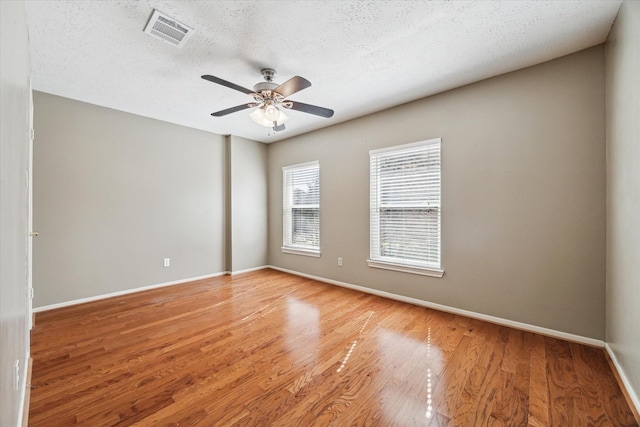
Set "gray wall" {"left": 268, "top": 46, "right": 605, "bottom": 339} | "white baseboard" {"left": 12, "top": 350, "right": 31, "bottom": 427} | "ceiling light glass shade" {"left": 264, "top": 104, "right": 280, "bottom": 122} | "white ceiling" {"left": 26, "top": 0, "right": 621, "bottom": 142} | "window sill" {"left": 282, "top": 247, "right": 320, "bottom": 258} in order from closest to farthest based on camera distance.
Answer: "white baseboard" {"left": 12, "top": 350, "right": 31, "bottom": 427} < "white ceiling" {"left": 26, "top": 0, "right": 621, "bottom": 142} < "gray wall" {"left": 268, "top": 46, "right": 605, "bottom": 339} < "ceiling light glass shade" {"left": 264, "top": 104, "right": 280, "bottom": 122} < "window sill" {"left": 282, "top": 247, "right": 320, "bottom": 258}

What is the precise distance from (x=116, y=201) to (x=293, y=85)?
3141 millimetres

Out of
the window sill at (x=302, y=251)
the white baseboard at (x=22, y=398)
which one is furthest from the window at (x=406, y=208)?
the white baseboard at (x=22, y=398)

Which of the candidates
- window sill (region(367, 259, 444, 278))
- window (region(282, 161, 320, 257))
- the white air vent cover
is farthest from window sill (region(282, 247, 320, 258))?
the white air vent cover

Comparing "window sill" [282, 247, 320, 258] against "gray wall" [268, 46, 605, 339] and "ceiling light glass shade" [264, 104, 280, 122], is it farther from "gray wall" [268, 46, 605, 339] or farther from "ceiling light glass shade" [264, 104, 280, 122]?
"ceiling light glass shade" [264, 104, 280, 122]

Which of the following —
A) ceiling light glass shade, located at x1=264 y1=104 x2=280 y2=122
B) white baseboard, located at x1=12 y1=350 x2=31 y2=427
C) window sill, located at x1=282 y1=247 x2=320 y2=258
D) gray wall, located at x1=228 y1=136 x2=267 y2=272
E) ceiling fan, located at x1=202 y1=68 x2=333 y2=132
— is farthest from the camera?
gray wall, located at x1=228 y1=136 x2=267 y2=272

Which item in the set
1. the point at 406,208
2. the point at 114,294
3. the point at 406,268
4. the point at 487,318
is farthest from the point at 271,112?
the point at 114,294

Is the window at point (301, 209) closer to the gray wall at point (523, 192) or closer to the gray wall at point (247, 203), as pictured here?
the gray wall at point (247, 203)

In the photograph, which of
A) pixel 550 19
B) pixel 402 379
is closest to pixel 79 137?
pixel 402 379

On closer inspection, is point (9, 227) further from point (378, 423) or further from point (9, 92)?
point (378, 423)

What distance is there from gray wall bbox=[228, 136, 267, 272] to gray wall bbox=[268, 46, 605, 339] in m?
2.66

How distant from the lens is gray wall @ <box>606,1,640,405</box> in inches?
64.3

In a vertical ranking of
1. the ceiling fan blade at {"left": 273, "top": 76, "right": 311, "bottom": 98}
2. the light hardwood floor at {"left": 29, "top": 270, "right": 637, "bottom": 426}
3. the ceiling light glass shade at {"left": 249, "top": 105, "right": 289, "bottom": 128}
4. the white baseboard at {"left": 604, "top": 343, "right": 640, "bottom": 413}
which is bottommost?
the light hardwood floor at {"left": 29, "top": 270, "right": 637, "bottom": 426}

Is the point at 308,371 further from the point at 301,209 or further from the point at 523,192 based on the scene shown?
the point at 301,209

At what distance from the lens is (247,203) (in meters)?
5.15
